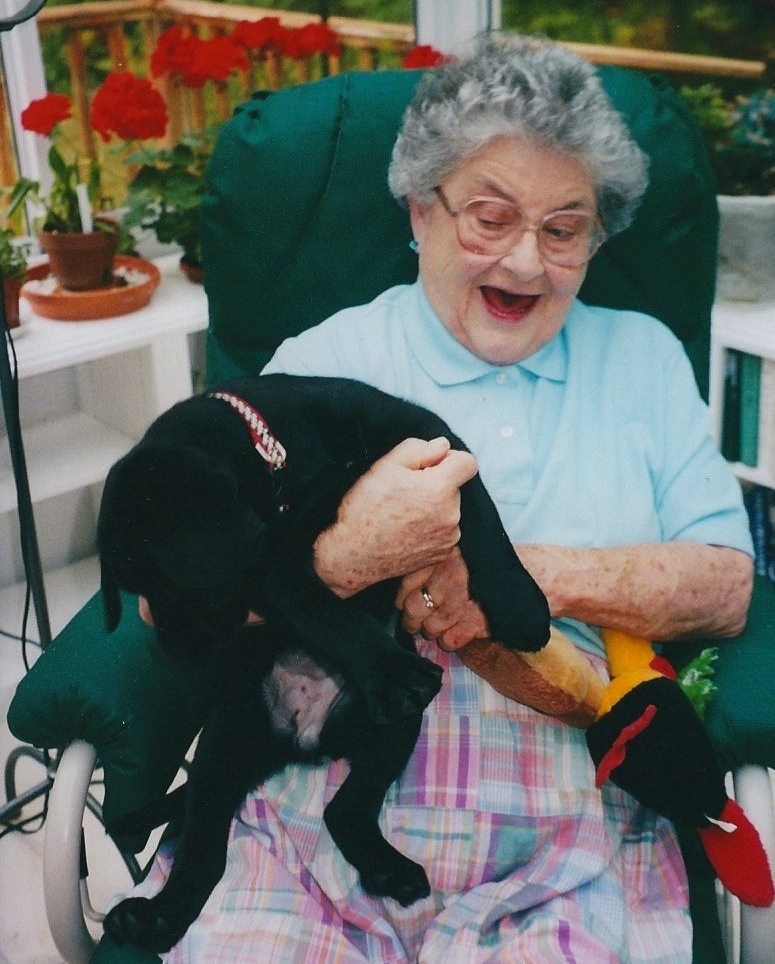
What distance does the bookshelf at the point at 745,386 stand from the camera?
7.07ft

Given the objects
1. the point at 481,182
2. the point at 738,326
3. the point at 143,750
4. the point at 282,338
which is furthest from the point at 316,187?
the point at 738,326

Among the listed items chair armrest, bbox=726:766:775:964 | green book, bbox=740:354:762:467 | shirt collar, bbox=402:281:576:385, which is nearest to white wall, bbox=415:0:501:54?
green book, bbox=740:354:762:467

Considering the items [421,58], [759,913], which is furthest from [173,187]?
[759,913]

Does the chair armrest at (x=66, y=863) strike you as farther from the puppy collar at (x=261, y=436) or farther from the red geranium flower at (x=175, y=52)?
the red geranium flower at (x=175, y=52)

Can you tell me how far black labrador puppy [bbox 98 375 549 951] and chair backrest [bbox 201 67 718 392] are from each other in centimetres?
36

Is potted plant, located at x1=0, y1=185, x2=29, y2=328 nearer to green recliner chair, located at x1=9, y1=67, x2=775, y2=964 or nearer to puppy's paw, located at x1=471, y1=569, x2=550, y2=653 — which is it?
green recliner chair, located at x1=9, y1=67, x2=775, y2=964

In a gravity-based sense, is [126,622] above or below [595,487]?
below

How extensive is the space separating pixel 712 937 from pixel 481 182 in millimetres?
976

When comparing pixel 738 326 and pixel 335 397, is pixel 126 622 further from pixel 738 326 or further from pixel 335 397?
pixel 738 326

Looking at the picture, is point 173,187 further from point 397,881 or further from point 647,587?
point 397,881

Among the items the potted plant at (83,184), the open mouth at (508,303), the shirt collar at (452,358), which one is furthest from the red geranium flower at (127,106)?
the open mouth at (508,303)

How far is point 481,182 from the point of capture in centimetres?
136

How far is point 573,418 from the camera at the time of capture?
4.76 feet

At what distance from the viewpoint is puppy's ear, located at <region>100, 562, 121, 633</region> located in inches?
46.4
